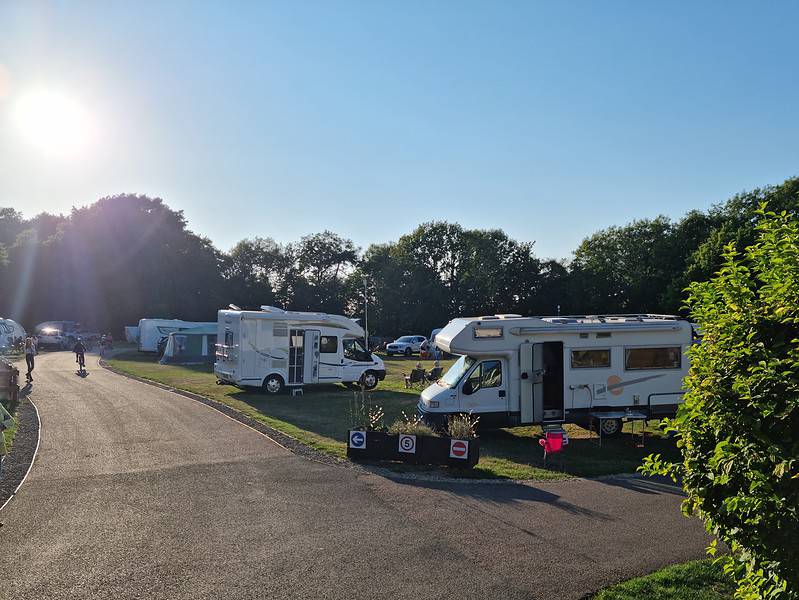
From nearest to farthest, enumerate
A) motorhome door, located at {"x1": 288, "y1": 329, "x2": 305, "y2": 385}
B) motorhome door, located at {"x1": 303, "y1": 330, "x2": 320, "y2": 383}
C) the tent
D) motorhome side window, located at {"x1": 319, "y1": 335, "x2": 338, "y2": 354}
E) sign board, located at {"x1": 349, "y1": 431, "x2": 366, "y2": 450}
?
1. sign board, located at {"x1": 349, "y1": 431, "x2": 366, "y2": 450}
2. motorhome door, located at {"x1": 288, "y1": 329, "x2": 305, "y2": 385}
3. motorhome door, located at {"x1": 303, "y1": 330, "x2": 320, "y2": 383}
4. motorhome side window, located at {"x1": 319, "y1": 335, "x2": 338, "y2": 354}
5. the tent

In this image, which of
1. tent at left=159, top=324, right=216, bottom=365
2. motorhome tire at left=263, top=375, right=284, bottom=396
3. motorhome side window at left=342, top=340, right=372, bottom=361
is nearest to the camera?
motorhome tire at left=263, top=375, right=284, bottom=396

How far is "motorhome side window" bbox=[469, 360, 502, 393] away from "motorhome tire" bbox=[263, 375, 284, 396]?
9512 mm

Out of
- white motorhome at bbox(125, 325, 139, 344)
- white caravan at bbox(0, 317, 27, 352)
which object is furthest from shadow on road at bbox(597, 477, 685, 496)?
white motorhome at bbox(125, 325, 139, 344)

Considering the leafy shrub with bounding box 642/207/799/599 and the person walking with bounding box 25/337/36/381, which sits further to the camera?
the person walking with bounding box 25/337/36/381

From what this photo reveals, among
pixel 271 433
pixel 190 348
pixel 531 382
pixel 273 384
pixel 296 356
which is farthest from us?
pixel 190 348

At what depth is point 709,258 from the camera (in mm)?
48094

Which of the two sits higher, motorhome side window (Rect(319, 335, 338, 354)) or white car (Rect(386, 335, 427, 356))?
motorhome side window (Rect(319, 335, 338, 354))

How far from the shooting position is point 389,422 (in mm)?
17156

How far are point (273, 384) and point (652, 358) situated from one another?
12679 mm

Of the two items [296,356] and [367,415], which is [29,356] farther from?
[367,415]

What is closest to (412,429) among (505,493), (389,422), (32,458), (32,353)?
(505,493)

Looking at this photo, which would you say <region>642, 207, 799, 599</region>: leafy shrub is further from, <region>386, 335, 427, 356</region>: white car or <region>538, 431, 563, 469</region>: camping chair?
<region>386, 335, 427, 356</region>: white car

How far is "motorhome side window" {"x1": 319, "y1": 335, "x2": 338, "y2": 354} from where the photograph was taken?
23000mm

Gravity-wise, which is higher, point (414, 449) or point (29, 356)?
point (29, 356)
